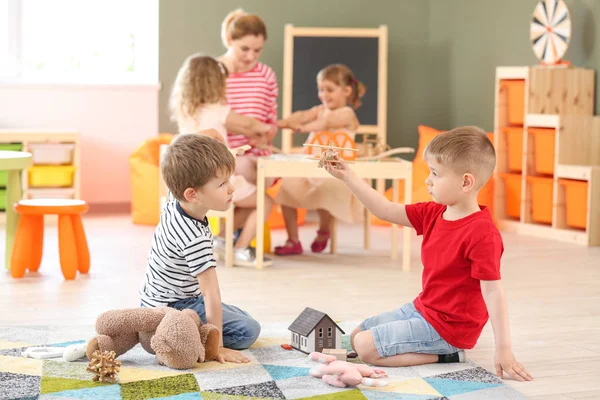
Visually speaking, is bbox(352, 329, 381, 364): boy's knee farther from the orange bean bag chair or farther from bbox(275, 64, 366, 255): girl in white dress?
the orange bean bag chair

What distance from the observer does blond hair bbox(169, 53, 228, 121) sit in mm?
3729

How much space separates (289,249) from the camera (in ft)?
13.5

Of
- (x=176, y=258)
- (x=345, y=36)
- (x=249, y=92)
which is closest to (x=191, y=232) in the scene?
(x=176, y=258)

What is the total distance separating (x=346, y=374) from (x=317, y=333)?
11.0 inches

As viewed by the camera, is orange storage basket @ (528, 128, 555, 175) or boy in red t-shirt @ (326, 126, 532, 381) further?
orange storage basket @ (528, 128, 555, 175)

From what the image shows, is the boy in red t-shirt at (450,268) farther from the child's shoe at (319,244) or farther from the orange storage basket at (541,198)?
the orange storage basket at (541,198)

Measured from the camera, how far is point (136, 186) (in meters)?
5.02

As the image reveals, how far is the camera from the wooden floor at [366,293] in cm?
240

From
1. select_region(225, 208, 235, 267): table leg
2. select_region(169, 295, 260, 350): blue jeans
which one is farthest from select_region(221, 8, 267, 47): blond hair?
select_region(169, 295, 260, 350): blue jeans

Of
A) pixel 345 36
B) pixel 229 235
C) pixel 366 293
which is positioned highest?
pixel 345 36

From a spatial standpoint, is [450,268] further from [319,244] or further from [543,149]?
[543,149]

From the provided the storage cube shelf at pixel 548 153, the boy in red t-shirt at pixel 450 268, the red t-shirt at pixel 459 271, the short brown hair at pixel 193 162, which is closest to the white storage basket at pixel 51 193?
the storage cube shelf at pixel 548 153

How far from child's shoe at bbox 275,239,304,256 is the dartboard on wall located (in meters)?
1.74

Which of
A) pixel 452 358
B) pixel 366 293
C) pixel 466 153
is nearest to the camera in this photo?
pixel 466 153
